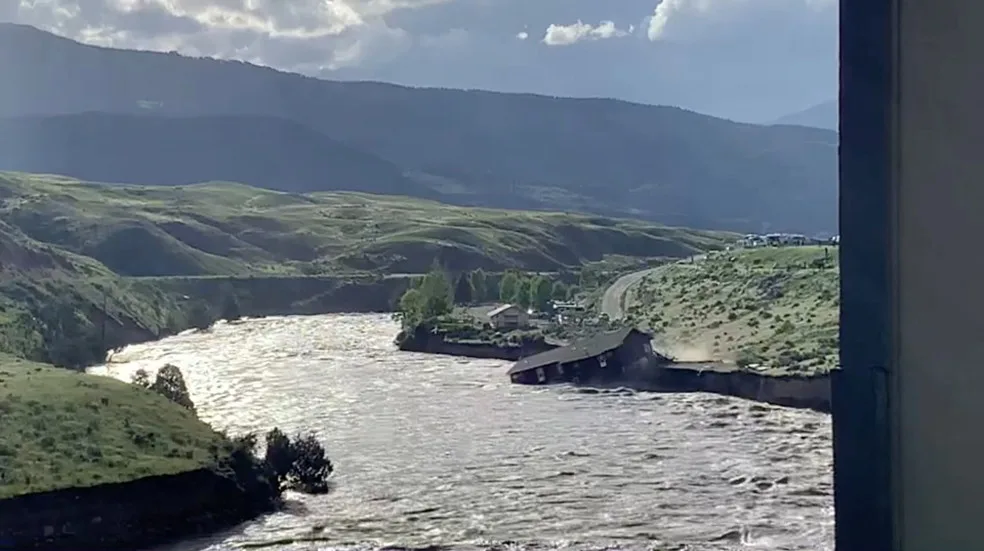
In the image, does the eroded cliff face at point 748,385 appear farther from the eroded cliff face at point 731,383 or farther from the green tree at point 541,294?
the green tree at point 541,294

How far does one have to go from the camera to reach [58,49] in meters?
121

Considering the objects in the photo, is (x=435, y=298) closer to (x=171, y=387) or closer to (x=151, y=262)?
(x=171, y=387)

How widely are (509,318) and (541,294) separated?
3.03 meters

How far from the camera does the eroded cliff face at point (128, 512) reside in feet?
33.3

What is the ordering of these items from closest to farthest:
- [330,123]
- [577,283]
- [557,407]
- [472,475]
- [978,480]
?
[978,480], [472,475], [557,407], [577,283], [330,123]

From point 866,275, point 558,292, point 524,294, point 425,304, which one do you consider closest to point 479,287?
point 558,292

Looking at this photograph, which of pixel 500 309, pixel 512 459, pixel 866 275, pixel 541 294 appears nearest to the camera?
pixel 866 275

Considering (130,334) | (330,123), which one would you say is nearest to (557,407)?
(130,334)

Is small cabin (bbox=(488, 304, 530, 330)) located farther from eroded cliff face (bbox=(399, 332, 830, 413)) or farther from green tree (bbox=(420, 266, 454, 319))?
eroded cliff face (bbox=(399, 332, 830, 413))

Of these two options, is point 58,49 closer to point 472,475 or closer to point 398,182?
point 398,182

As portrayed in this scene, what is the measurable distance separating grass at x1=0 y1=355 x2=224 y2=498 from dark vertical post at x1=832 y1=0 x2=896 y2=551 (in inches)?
406

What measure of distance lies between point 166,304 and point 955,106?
32.8 m

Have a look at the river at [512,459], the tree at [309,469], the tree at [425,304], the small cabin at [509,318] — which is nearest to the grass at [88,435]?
the tree at [309,469]

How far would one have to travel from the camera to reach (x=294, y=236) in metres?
50.8
